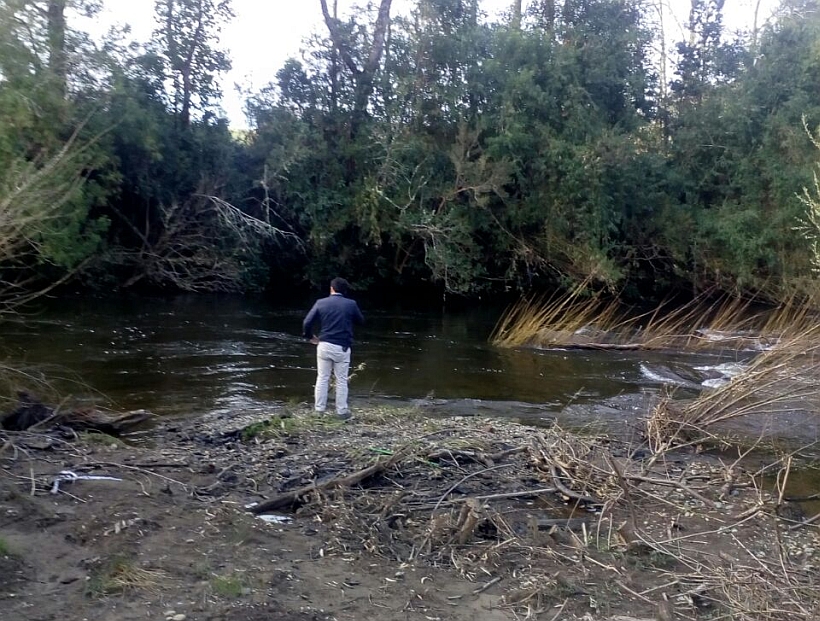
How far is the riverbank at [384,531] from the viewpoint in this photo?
525 centimetres

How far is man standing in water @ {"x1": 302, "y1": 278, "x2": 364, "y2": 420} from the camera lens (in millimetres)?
10719

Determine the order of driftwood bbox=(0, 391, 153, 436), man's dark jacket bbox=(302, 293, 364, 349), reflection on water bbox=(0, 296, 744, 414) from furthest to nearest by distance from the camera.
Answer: reflection on water bbox=(0, 296, 744, 414) → man's dark jacket bbox=(302, 293, 364, 349) → driftwood bbox=(0, 391, 153, 436)

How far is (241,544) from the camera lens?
6094 mm

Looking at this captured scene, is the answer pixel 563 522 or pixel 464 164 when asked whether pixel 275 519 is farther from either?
pixel 464 164

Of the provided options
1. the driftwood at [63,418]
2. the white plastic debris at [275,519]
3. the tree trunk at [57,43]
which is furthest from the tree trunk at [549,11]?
the white plastic debris at [275,519]

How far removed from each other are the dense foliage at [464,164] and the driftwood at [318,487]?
56.9 ft

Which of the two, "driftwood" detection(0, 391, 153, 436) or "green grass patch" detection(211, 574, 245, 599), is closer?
"green grass patch" detection(211, 574, 245, 599)

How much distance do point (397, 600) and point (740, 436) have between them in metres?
7.20

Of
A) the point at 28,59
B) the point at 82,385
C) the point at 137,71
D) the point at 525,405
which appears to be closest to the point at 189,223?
the point at 137,71

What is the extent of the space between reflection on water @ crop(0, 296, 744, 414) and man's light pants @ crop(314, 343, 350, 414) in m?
1.84

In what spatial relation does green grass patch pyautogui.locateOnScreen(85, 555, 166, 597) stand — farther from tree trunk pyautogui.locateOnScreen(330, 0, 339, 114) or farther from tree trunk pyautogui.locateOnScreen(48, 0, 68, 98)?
tree trunk pyautogui.locateOnScreen(330, 0, 339, 114)

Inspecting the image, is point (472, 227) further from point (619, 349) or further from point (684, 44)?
point (684, 44)

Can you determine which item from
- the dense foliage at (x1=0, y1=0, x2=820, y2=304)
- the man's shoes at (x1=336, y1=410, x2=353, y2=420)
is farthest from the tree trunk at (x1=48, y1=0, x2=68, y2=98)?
the man's shoes at (x1=336, y1=410, x2=353, y2=420)

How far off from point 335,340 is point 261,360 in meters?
5.80
